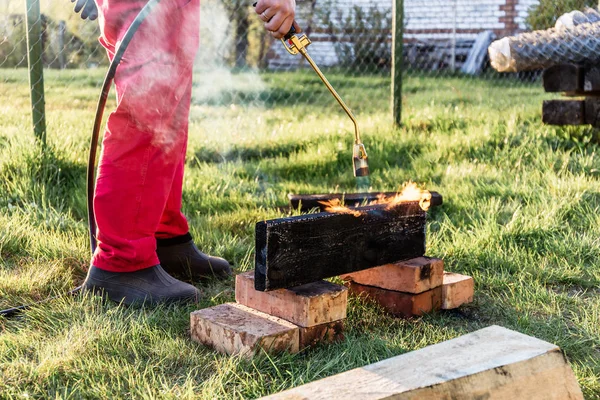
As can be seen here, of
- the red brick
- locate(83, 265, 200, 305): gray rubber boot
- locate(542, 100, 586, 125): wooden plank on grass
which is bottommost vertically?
the red brick

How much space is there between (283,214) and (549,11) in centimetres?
871

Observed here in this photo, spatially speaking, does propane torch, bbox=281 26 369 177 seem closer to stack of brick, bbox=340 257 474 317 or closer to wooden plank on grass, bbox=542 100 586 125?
stack of brick, bbox=340 257 474 317

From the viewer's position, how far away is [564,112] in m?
5.48

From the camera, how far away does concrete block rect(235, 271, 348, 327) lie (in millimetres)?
2174

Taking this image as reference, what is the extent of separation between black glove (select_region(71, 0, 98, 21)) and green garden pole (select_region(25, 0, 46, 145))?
1.52 m

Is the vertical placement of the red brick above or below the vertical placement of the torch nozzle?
below

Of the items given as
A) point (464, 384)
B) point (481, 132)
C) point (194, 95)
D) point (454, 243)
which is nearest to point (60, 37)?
point (194, 95)

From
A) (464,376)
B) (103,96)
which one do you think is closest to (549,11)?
(103,96)

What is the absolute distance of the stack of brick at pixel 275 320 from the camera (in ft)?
6.91

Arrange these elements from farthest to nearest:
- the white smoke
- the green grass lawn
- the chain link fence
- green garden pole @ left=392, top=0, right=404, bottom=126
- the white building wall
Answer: the white building wall, the chain link fence, the white smoke, green garden pole @ left=392, top=0, right=404, bottom=126, the green grass lawn

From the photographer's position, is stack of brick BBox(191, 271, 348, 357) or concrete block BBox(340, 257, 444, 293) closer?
stack of brick BBox(191, 271, 348, 357)

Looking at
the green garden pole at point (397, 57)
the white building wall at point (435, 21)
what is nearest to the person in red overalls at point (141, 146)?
the green garden pole at point (397, 57)

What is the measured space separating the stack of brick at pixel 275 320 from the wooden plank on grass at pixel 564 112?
3.78m

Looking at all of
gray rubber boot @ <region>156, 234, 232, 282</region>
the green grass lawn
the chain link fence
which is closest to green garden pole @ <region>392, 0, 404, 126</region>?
the green grass lawn
